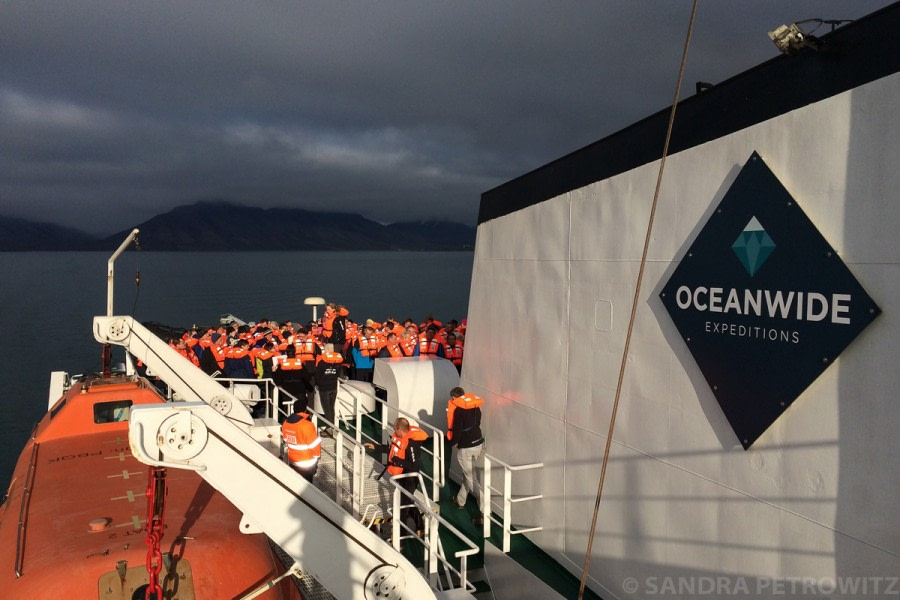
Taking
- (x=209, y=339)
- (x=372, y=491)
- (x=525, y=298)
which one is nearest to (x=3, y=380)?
(x=209, y=339)

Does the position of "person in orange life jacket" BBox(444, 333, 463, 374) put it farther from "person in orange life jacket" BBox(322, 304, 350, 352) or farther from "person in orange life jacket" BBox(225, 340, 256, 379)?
"person in orange life jacket" BBox(225, 340, 256, 379)

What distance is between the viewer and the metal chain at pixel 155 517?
12.8 ft

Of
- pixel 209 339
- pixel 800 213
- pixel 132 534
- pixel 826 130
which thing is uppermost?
pixel 826 130

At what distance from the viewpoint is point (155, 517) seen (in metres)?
4.19

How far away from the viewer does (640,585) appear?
492 centimetres

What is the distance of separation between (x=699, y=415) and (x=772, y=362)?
0.77 m

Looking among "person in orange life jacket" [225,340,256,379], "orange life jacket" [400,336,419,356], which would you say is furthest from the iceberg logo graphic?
"person in orange life jacket" [225,340,256,379]

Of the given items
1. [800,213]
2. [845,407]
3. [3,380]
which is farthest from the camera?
[3,380]

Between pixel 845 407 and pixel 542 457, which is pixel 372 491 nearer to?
pixel 542 457

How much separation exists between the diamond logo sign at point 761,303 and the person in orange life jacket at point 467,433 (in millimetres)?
3337

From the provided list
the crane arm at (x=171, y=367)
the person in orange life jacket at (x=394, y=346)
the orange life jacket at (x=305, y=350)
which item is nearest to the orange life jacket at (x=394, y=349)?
the person in orange life jacket at (x=394, y=346)

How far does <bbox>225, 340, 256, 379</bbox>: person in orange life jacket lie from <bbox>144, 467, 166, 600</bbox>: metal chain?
1049 cm

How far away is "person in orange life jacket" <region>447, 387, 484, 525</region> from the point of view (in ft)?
24.2
